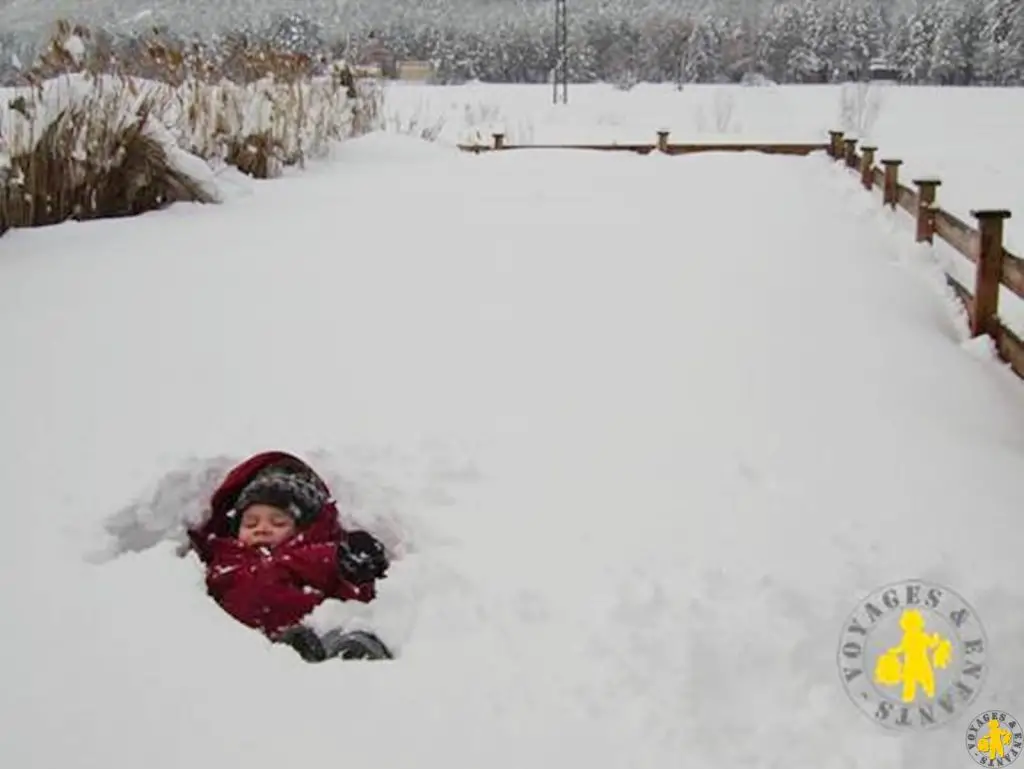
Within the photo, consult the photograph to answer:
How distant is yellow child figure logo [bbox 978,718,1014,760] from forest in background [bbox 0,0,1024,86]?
57242mm

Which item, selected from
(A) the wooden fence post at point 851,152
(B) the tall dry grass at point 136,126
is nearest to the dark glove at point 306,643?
(B) the tall dry grass at point 136,126

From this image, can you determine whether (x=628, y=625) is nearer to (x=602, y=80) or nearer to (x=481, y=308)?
(x=481, y=308)

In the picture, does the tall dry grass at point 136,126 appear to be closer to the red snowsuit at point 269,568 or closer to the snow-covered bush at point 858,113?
the red snowsuit at point 269,568

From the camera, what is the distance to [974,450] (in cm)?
361

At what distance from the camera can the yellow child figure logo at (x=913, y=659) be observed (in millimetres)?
2379

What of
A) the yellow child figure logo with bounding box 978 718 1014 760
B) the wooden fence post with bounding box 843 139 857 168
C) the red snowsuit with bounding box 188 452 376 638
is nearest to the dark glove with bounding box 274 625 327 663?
the red snowsuit with bounding box 188 452 376 638

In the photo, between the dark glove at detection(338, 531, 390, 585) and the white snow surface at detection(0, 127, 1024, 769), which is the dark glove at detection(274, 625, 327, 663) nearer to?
the white snow surface at detection(0, 127, 1024, 769)

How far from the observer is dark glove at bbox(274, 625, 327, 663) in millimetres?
2457

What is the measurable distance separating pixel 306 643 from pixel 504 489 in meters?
0.92

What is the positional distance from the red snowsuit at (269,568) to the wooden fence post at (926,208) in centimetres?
544

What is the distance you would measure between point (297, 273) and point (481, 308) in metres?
1.20

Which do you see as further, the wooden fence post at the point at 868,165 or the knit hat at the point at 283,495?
the wooden fence post at the point at 868,165

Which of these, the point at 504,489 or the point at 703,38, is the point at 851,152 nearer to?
the point at 504,489

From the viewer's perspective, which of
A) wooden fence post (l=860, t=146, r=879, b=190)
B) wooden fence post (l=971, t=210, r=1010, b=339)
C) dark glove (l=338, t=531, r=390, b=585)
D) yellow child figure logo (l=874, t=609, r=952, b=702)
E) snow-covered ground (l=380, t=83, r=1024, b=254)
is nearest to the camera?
yellow child figure logo (l=874, t=609, r=952, b=702)
